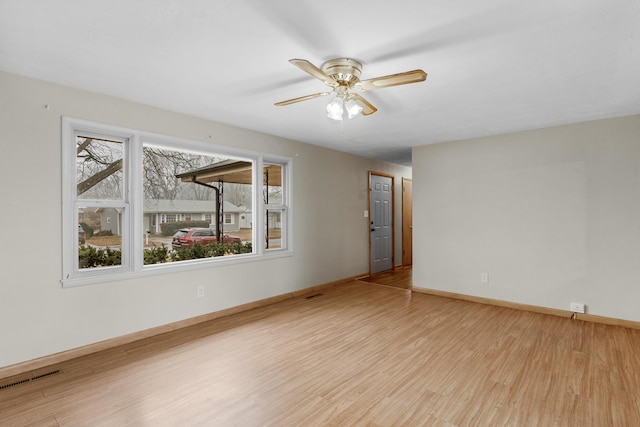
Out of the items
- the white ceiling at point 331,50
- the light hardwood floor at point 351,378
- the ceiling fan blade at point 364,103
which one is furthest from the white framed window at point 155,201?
the ceiling fan blade at point 364,103

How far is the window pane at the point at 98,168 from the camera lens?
9.82 feet

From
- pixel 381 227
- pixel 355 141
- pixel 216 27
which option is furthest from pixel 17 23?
pixel 381 227

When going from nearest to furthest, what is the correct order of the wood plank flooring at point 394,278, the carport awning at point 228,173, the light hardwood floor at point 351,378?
the light hardwood floor at point 351,378 < the carport awning at point 228,173 < the wood plank flooring at point 394,278

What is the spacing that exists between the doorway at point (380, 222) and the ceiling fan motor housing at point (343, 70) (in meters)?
3.99

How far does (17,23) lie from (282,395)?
2.76m

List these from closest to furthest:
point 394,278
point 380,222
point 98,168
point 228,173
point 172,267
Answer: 1. point 98,168
2. point 172,267
3. point 228,173
4. point 394,278
5. point 380,222

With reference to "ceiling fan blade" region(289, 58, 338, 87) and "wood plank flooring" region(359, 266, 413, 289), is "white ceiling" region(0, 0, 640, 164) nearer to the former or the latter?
"ceiling fan blade" region(289, 58, 338, 87)

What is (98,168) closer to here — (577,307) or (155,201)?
(155,201)

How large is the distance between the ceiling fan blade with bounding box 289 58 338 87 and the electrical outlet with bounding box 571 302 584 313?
12.5 ft

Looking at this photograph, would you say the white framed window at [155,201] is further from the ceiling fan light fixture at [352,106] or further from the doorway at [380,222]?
the doorway at [380,222]

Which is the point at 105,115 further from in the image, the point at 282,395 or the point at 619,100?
the point at 619,100

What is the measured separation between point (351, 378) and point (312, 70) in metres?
2.19

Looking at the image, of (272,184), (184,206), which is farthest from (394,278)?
(184,206)

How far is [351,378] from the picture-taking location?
246cm
